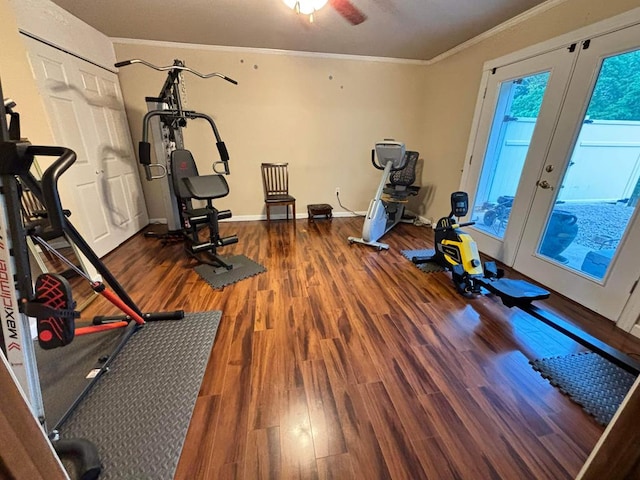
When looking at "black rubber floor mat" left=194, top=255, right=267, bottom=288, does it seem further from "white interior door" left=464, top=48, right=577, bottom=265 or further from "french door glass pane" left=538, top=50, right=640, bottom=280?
"french door glass pane" left=538, top=50, right=640, bottom=280

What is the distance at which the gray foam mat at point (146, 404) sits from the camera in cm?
108

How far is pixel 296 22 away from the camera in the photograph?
282cm

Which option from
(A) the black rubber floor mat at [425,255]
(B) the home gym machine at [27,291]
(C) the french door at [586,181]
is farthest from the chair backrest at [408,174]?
(B) the home gym machine at [27,291]

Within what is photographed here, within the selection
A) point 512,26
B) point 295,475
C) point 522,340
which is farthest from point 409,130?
point 295,475

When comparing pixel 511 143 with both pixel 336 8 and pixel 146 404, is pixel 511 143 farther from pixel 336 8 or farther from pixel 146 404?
pixel 146 404

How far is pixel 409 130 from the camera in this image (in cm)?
446

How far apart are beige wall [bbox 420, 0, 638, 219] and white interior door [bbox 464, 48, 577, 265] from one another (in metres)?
0.22

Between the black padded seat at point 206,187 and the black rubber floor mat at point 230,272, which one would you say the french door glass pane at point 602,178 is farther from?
the black padded seat at point 206,187

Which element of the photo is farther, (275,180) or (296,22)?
(275,180)

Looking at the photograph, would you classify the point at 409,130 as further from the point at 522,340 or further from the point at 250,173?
the point at 522,340

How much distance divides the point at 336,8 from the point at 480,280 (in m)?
2.83

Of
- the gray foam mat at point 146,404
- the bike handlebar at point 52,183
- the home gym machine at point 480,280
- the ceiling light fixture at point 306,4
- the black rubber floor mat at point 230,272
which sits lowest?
the gray foam mat at point 146,404

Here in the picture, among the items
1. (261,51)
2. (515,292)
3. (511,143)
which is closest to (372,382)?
(515,292)

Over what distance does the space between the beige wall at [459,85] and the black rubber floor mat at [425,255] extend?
1.14 metres
